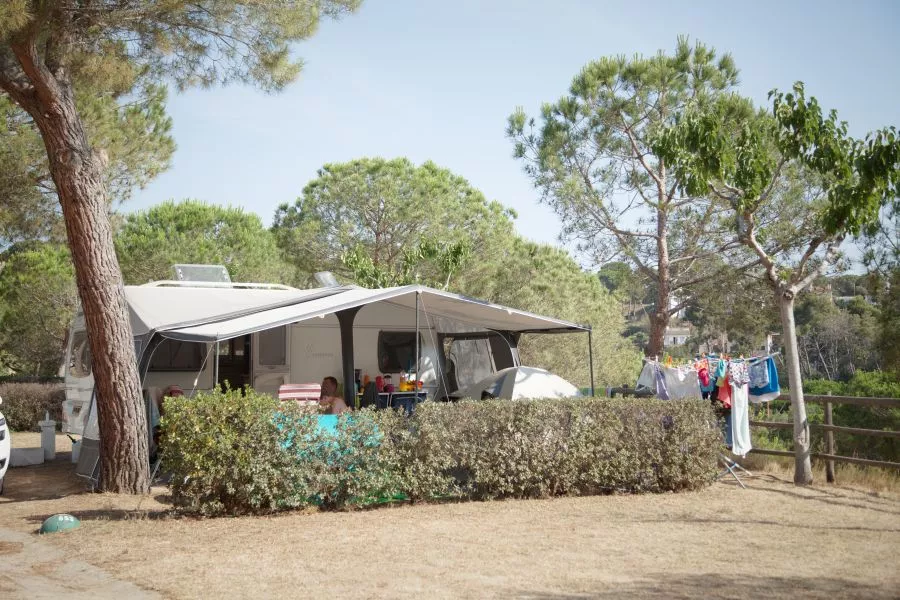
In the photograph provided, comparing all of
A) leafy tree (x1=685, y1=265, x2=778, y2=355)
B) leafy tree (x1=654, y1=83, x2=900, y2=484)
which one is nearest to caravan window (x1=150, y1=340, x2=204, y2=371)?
leafy tree (x1=654, y1=83, x2=900, y2=484)

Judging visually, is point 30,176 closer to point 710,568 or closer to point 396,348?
point 396,348

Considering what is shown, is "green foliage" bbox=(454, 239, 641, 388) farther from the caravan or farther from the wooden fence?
the wooden fence

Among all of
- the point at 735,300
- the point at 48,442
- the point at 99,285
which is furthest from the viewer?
the point at 735,300

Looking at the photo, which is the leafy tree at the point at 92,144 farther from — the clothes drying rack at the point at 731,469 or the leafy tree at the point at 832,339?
the leafy tree at the point at 832,339

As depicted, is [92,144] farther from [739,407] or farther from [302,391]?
[739,407]

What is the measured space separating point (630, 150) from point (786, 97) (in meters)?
5.24

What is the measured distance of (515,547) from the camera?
511 centimetres

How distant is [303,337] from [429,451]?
4.63m

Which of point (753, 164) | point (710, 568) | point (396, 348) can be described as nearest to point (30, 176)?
point (396, 348)

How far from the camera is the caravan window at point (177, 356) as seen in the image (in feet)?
33.4

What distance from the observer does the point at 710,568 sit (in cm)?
452

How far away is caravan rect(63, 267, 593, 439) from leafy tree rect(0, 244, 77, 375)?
477 inches

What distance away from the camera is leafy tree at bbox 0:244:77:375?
21391 millimetres

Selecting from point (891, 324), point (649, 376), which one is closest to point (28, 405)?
point (649, 376)
